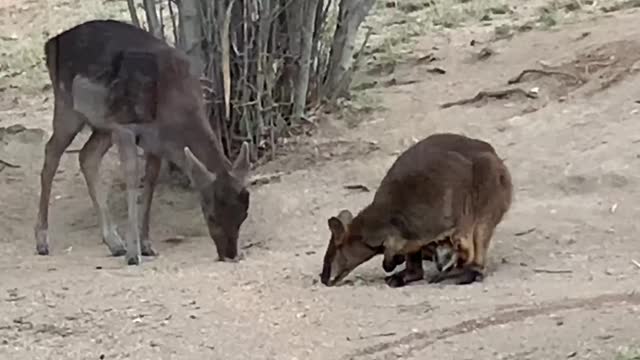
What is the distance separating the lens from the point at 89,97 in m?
8.41

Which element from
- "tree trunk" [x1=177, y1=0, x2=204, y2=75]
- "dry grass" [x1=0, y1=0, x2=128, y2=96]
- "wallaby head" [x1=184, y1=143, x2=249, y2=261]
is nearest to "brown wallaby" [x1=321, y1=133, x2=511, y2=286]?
"wallaby head" [x1=184, y1=143, x2=249, y2=261]

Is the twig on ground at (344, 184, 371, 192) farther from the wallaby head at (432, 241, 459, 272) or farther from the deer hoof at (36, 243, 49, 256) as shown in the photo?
the wallaby head at (432, 241, 459, 272)

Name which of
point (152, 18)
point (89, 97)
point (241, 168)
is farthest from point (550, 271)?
point (152, 18)

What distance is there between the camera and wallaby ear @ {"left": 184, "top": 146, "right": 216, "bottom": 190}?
8.17m

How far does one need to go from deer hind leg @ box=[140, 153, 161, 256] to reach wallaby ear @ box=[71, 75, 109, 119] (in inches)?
15.5

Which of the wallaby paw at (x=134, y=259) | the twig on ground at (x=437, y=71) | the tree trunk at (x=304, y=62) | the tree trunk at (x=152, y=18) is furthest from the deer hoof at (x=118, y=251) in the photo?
the twig on ground at (x=437, y=71)

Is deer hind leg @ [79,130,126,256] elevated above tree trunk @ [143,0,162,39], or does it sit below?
below

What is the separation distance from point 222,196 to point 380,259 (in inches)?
43.9

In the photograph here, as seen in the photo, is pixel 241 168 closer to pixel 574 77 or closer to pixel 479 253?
pixel 479 253

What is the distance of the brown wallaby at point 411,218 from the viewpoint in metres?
6.78

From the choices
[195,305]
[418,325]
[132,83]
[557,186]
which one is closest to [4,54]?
[132,83]

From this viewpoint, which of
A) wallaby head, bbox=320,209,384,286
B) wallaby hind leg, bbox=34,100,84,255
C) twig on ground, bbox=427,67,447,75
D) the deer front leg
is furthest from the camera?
twig on ground, bbox=427,67,447,75

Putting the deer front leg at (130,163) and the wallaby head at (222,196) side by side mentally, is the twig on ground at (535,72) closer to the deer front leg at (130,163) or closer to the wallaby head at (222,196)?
the wallaby head at (222,196)

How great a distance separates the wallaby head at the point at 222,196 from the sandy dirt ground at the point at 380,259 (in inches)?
6.8
